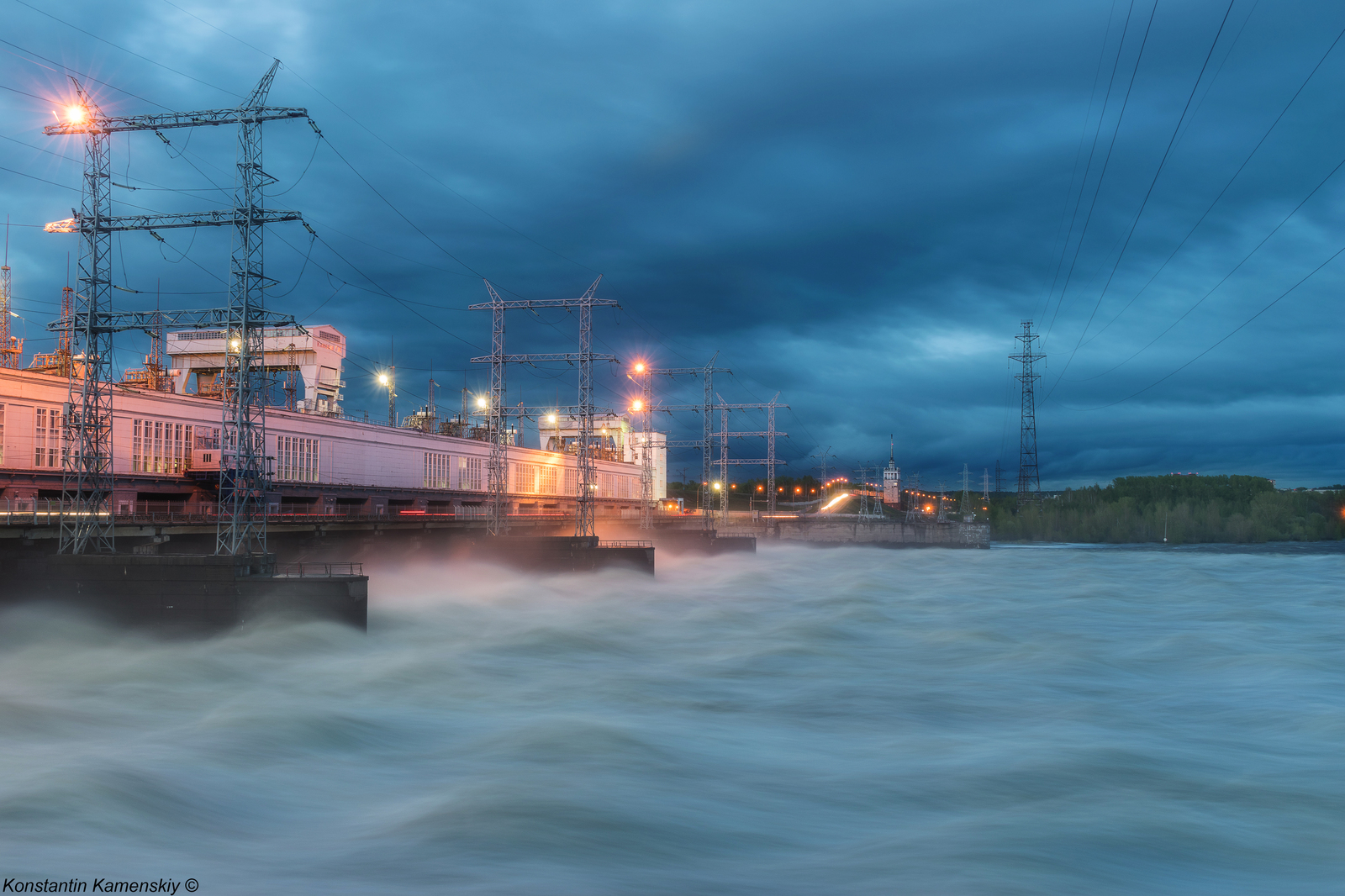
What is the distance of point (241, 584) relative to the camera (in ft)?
96.1

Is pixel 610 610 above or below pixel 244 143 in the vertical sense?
below

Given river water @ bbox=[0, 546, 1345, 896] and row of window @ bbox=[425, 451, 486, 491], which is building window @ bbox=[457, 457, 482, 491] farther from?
river water @ bbox=[0, 546, 1345, 896]

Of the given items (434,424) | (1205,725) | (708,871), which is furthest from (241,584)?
(434,424)

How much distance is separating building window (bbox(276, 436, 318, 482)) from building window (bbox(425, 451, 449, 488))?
14572 mm

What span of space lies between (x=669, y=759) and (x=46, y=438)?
4302 cm

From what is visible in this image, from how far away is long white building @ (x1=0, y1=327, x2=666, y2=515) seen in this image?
4412cm

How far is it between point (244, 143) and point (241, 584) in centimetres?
1621

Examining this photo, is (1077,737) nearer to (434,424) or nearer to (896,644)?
(896,644)

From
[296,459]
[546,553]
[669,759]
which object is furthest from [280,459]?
[669,759]

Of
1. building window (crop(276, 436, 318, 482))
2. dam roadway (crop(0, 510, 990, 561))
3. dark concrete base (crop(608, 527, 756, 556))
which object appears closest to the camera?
dam roadway (crop(0, 510, 990, 561))

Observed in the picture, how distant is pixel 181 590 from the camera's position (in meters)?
29.5

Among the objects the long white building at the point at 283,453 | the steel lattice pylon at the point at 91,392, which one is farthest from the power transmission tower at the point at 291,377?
the steel lattice pylon at the point at 91,392

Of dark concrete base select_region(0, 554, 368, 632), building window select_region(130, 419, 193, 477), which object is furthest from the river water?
building window select_region(130, 419, 193, 477)

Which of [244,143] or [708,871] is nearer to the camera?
[708,871]
